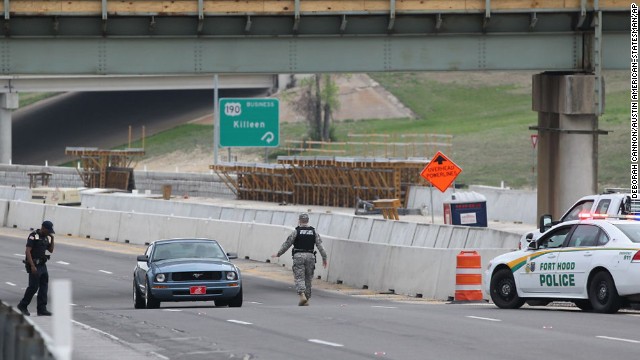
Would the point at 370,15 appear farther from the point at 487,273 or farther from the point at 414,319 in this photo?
the point at 414,319

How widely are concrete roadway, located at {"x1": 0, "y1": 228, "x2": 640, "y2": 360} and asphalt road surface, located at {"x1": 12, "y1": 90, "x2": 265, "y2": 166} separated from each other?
8190 cm

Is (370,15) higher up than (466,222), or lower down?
higher up

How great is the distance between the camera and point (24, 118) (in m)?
117

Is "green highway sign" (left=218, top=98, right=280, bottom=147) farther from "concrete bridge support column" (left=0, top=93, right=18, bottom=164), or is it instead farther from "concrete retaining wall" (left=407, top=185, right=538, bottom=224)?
"concrete bridge support column" (left=0, top=93, right=18, bottom=164)

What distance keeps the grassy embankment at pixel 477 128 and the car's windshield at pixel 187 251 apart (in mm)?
49868

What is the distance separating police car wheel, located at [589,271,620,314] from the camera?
20672 mm

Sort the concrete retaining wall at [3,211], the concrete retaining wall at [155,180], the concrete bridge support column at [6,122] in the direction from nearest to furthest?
the concrete retaining wall at [3,211]
the concrete retaining wall at [155,180]
the concrete bridge support column at [6,122]

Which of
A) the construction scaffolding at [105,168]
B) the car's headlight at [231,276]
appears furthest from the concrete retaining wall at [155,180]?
the car's headlight at [231,276]

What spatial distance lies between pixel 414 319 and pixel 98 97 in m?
101

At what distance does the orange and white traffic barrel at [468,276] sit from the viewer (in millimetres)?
25328

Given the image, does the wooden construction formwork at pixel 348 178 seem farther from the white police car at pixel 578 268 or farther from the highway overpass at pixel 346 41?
the white police car at pixel 578 268

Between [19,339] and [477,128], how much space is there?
9397cm

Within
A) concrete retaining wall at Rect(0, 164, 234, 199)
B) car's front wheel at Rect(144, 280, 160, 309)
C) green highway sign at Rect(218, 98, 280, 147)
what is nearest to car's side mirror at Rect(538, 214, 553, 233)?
car's front wheel at Rect(144, 280, 160, 309)

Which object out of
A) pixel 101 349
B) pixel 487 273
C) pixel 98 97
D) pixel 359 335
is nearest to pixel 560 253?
pixel 487 273
